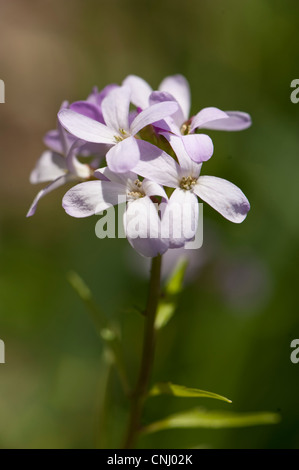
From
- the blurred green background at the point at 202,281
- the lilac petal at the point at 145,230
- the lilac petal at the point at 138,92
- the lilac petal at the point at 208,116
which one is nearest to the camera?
the lilac petal at the point at 145,230

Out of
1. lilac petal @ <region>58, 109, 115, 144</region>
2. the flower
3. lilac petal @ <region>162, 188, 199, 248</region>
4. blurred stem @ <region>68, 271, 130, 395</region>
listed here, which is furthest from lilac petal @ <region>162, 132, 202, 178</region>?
blurred stem @ <region>68, 271, 130, 395</region>

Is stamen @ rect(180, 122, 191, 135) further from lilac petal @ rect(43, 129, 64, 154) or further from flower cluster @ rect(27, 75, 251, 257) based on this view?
lilac petal @ rect(43, 129, 64, 154)

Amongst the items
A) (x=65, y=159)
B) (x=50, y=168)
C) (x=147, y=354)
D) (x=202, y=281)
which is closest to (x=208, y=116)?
(x=65, y=159)

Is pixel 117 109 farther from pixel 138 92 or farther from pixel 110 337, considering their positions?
pixel 110 337

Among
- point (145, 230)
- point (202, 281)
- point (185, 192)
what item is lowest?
point (202, 281)

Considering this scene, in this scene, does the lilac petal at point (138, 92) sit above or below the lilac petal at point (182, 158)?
above

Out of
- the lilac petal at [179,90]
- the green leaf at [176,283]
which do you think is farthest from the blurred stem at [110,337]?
the lilac petal at [179,90]

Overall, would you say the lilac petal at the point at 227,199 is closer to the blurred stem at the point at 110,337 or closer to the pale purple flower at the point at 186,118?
the pale purple flower at the point at 186,118
